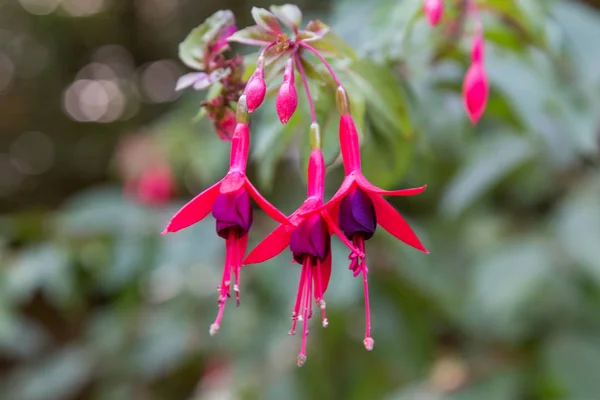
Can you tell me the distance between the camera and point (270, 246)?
413 mm

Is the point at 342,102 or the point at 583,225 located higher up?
the point at 342,102

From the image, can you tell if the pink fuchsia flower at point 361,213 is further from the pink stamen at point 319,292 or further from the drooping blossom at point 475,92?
the drooping blossom at point 475,92

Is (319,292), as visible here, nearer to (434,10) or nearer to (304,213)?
(304,213)

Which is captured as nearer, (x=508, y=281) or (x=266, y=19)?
(x=266, y=19)

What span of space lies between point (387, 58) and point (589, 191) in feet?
2.21

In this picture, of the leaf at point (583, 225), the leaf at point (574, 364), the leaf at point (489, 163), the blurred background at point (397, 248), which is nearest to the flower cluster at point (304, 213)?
the blurred background at point (397, 248)

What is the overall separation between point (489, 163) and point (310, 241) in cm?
68

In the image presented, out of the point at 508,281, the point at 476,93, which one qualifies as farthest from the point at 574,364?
the point at 476,93

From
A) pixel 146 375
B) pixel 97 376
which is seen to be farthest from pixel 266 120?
pixel 97 376

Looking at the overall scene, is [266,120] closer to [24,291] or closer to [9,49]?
[24,291]

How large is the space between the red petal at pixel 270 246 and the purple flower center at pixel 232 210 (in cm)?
2

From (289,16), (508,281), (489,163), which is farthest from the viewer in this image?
(508,281)

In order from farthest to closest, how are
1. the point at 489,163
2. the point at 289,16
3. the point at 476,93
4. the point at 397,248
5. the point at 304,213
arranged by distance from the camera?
the point at 397,248 → the point at 489,163 → the point at 476,93 → the point at 289,16 → the point at 304,213

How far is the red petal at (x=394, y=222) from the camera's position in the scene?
41 cm
